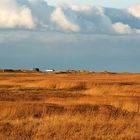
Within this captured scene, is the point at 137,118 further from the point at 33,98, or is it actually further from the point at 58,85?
the point at 58,85

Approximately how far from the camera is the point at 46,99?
3969 centimetres

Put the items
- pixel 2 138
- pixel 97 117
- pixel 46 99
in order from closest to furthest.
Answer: pixel 2 138, pixel 97 117, pixel 46 99

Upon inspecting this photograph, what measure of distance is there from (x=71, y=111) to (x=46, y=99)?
9.57 metres

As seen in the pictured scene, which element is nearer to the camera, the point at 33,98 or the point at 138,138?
the point at 138,138

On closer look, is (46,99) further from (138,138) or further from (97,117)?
(138,138)

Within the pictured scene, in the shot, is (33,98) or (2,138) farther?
(33,98)

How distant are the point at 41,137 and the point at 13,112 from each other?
7.72 m

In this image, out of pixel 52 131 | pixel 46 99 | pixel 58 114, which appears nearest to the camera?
→ pixel 52 131

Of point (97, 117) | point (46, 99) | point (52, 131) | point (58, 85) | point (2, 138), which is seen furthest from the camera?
point (58, 85)

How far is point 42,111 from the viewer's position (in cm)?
2995

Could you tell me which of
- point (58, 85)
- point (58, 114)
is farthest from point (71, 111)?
point (58, 85)

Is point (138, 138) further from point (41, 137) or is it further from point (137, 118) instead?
point (137, 118)

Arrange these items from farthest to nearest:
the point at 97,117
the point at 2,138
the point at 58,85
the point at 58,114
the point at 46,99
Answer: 1. the point at 58,85
2. the point at 46,99
3. the point at 58,114
4. the point at 97,117
5. the point at 2,138

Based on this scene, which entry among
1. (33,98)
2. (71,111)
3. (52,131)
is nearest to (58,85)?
(33,98)
